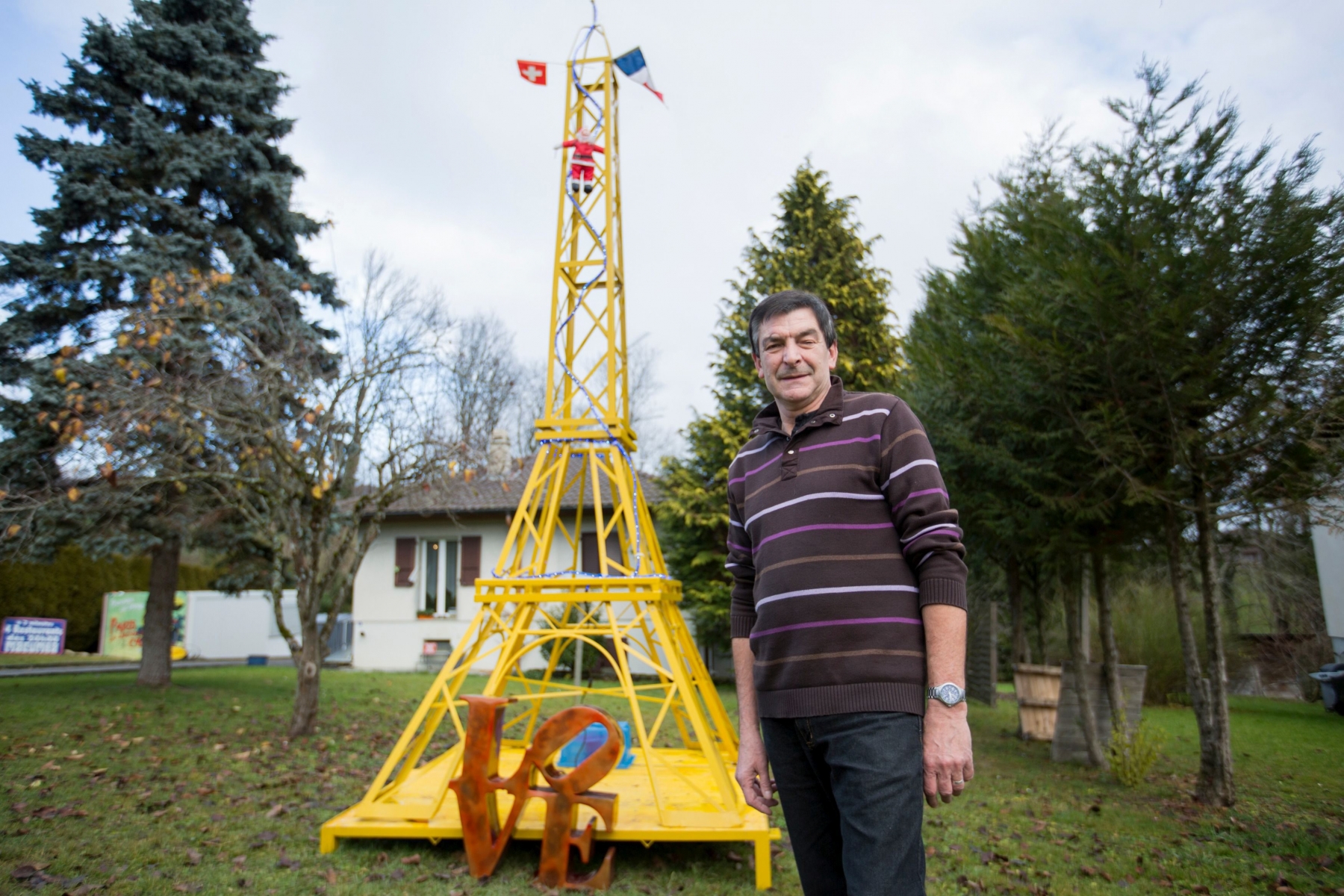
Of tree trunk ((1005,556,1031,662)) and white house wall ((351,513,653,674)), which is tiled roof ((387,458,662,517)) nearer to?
white house wall ((351,513,653,674))

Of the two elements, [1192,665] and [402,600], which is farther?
[402,600]

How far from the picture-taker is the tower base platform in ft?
14.2

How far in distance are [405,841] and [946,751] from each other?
14.1 feet

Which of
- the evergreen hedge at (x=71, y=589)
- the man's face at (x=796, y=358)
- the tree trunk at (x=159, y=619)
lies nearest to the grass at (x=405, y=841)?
the tree trunk at (x=159, y=619)

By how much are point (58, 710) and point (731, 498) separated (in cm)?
947

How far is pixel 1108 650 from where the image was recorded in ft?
25.4

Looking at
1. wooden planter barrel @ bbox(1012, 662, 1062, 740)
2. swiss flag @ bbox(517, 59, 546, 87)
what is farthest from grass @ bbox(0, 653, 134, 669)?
wooden planter barrel @ bbox(1012, 662, 1062, 740)

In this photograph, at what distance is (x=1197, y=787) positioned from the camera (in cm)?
612

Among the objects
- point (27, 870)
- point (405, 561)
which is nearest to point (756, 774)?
point (27, 870)

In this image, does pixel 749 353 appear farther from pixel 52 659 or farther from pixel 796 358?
pixel 52 659

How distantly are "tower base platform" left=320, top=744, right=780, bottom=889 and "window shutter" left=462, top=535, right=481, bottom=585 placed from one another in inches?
495

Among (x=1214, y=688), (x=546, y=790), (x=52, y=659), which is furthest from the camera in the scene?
(x=52, y=659)

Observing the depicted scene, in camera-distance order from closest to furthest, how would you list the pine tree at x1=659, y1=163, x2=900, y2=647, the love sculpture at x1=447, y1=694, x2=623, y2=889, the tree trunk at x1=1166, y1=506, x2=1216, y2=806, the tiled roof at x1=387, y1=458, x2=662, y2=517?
1. the love sculpture at x1=447, y1=694, x2=623, y2=889
2. the tree trunk at x1=1166, y1=506, x2=1216, y2=806
3. the pine tree at x1=659, y1=163, x2=900, y2=647
4. the tiled roof at x1=387, y1=458, x2=662, y2=517

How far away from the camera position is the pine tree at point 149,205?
32.6ft
